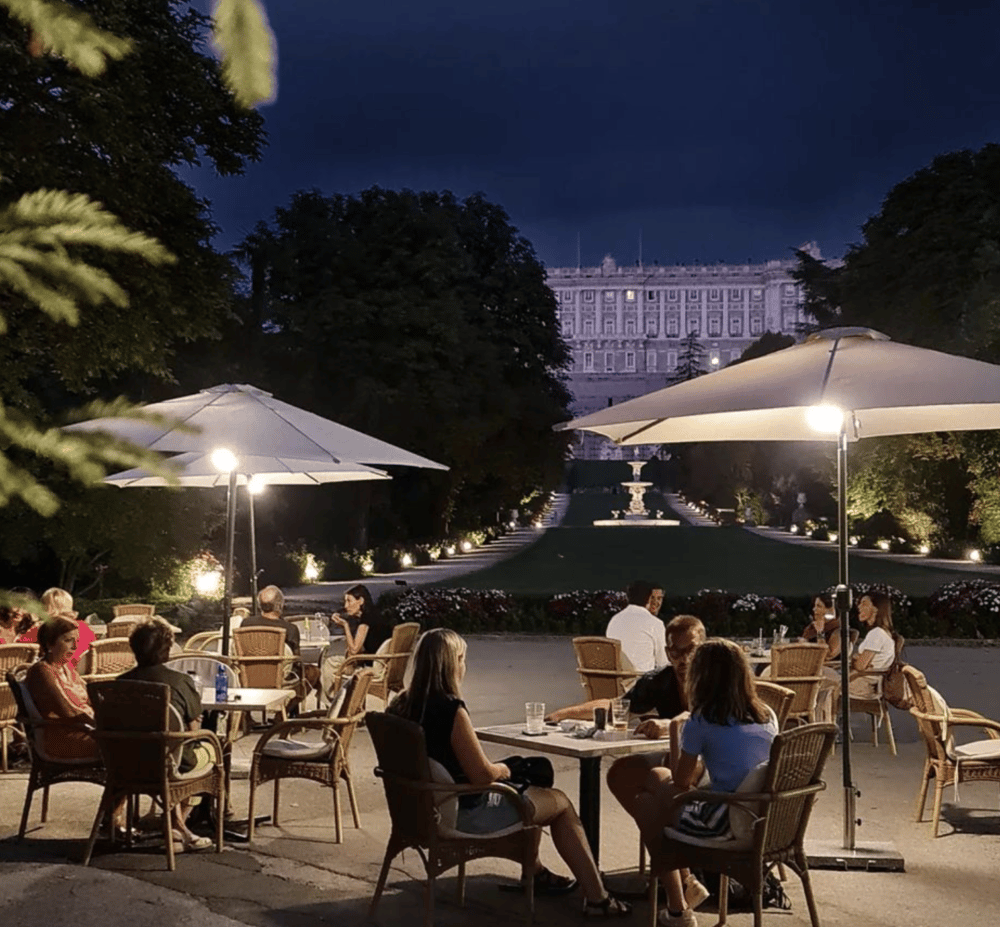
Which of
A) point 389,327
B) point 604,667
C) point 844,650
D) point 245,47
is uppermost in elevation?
point 389,327

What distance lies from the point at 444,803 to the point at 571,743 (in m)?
0.71

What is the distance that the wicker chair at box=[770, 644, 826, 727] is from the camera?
33.2ft

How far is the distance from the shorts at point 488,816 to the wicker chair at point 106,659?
3775mm

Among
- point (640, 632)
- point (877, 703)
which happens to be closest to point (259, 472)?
point (640, 632)

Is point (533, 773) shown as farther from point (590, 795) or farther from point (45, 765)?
point (45, 765)

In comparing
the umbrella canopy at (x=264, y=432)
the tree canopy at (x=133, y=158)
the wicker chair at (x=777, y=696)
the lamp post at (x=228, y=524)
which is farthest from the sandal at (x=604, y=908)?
the tree canopy at (x=133, y=158)

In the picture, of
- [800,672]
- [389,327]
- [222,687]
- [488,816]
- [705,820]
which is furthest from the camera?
[389,327]

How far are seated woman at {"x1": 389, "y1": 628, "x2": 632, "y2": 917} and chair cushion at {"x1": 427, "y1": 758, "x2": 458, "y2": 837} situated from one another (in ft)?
0.14

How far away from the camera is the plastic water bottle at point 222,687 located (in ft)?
27.2

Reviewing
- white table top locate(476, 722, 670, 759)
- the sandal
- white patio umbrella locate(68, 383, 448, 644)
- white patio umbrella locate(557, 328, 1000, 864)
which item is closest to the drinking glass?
white table top locate(476, 722, 670, 759)

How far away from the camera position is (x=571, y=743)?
6.51m

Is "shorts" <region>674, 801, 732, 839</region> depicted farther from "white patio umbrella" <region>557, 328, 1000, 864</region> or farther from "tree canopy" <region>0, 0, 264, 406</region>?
"tree canopy" <region>0, 0, 264, 406</region>

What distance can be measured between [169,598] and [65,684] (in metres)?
16.4

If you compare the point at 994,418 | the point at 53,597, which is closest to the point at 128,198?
the point at 53,597
